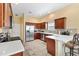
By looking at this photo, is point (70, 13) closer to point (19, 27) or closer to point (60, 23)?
point (60, 23)

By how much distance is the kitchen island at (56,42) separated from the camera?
5.37 ft

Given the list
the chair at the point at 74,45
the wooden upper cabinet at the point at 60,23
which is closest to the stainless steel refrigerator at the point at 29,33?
the wooden upper cabinet at the point at 60,23

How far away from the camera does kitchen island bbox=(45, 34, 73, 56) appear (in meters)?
1.64

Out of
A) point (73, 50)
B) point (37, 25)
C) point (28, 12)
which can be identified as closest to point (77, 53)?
point (73, 50)

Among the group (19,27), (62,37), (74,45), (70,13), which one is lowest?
(74,45)

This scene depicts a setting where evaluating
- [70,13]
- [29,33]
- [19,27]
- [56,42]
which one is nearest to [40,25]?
[29,33]

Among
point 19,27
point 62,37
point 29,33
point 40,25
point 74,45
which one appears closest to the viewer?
point 74,45

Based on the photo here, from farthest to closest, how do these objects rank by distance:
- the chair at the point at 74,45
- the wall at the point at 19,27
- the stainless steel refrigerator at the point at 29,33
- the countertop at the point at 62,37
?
1. the wall at the point at 19,27
2. the stainless steel refrigerator at the point at 29,33
3. the countertop at the point at 62,37
4. the chair at the point at 74,45

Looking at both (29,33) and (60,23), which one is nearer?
(60,23)

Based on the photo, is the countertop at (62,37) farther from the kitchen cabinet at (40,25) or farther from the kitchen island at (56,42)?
the kitchen cabinet at (40,25)

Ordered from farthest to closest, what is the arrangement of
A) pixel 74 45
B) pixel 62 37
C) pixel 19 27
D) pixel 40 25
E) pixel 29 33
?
pixel 19 27, pixel 29 33, pixel 40 25, pixel 62 37, pixel 74 45

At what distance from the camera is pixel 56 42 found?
178 centimetres

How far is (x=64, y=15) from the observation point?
5.92ft

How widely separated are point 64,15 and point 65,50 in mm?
622
